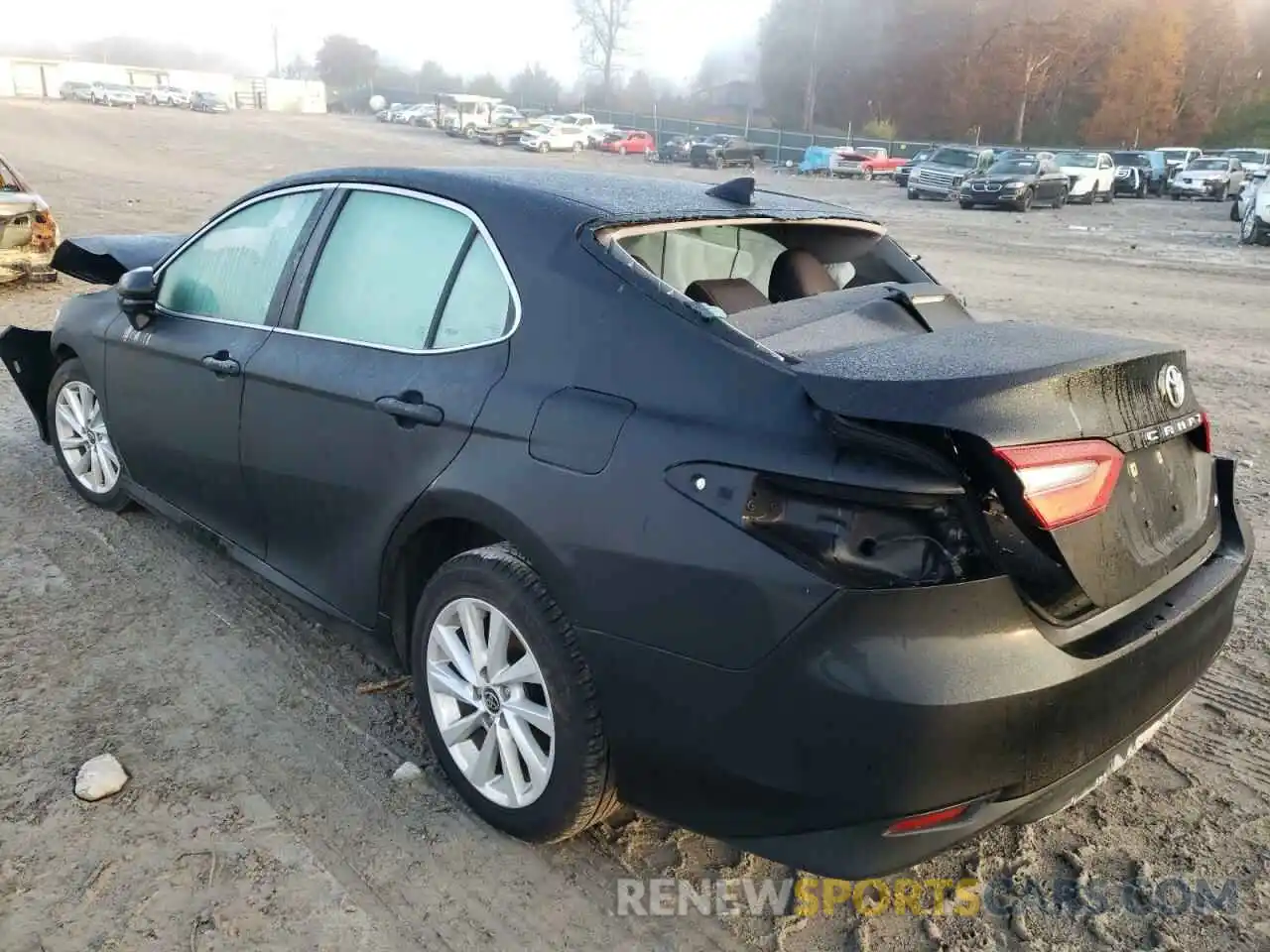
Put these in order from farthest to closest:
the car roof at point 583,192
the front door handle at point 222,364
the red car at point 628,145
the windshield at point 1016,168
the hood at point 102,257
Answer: the red car at point 628,145 < the windshield at point 1016,168 < the hood at point 102,257 < the front door handle at point 222,364 < the car roof at point 583,192

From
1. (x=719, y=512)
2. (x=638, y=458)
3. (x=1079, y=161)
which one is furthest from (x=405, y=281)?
(x=1079, y=161)

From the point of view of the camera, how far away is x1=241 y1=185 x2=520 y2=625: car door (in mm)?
2695

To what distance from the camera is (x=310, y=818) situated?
268 cm

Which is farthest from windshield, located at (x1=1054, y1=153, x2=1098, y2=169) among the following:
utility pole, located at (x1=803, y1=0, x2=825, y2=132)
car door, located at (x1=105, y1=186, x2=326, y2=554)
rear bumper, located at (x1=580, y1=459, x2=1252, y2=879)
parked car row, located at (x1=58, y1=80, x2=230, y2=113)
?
parked car row, located at (x1=58, y1=80, x2=230, y2=113)

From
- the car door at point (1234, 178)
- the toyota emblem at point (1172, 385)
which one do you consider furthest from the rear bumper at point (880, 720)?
the car door at point (1234, 178)

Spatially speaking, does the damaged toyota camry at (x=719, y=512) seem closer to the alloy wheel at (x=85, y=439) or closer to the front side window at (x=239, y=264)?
the front side window at (x=239, y=264)

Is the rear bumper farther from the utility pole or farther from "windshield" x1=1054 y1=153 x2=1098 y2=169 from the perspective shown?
the utility pole

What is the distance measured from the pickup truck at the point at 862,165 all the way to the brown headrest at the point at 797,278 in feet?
138

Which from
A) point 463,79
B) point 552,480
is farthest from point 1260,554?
point 463,79

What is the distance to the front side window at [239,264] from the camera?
347 cm

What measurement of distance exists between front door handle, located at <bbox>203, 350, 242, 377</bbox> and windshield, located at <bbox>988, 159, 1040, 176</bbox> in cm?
2845

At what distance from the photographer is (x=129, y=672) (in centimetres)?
334

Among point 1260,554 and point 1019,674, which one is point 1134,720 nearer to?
point 1019,674

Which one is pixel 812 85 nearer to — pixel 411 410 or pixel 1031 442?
pixel 411 410
